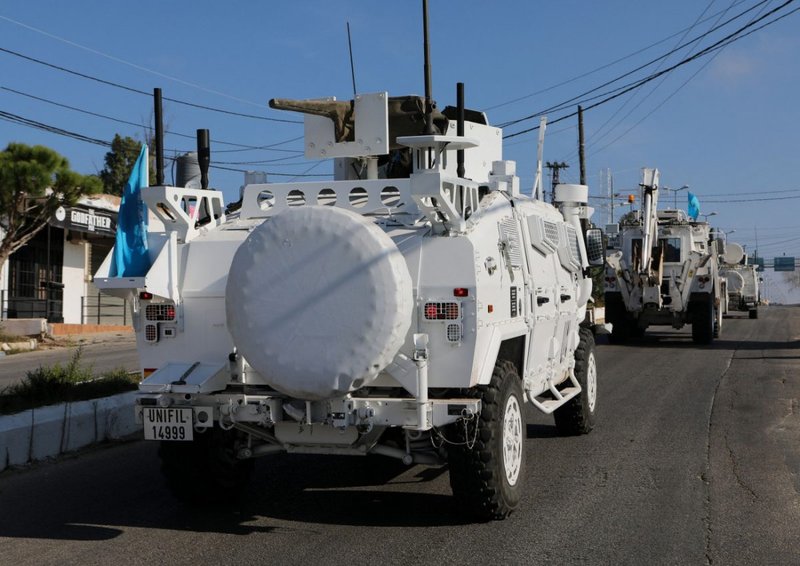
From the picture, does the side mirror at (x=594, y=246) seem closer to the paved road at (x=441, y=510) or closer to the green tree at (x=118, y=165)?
the paved road at (x=441, y=510)

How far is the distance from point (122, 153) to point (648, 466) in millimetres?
44899

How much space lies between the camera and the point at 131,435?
9.75 meters

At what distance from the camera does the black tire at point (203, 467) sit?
6.75 metres

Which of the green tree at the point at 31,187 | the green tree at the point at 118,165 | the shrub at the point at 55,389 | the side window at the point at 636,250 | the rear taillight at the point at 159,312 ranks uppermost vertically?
the green tree at the point at 118,165

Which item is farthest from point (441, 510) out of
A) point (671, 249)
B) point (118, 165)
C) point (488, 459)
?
point (118, 165)

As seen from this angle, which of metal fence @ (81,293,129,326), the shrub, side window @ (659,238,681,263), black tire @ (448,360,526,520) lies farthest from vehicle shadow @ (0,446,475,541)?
metal fence @ (81,293,129,326)

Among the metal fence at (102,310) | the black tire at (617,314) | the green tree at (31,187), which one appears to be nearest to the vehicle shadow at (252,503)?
the black tire at (617,314)

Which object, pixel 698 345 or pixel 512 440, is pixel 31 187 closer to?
pixel 698 345

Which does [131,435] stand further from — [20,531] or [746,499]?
[746,499]

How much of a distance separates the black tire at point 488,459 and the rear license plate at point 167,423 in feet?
5.54

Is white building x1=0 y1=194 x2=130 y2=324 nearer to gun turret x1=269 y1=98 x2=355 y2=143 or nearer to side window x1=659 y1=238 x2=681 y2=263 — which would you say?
side window x1=659 y1=238 x2=681 y2=263

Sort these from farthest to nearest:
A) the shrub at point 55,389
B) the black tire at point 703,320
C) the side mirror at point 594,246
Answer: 1. the black tire at point 703,320
2. the side mirror at point 594,246
3. the shrub at point 55,389

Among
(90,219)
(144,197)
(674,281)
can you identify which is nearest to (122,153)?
(90,219)

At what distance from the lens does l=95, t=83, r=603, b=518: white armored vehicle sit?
19.3 ft
